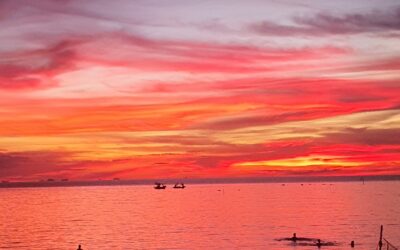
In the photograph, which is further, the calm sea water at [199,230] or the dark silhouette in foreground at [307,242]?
the calm sea water at [199,230]

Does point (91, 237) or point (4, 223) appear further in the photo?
point (4, 223)

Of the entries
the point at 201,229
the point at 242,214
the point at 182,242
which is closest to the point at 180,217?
the point at 242,214

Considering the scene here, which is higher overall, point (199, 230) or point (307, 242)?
point (199, 230)

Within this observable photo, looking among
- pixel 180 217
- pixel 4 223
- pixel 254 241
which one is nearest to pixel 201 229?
pixel 254 241

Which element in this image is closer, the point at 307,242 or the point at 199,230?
the point at 307,242

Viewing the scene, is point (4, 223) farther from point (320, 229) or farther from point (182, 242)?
point (320, 229)

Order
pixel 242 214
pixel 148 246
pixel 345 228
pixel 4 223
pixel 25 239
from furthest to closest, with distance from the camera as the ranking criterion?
pixel 242 214 → pixel 4 223 → pixel 345 228 → pixel 25 239 → pixel 148 246

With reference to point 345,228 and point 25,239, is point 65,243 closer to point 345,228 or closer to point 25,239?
point 25,239

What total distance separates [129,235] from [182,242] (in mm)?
14997

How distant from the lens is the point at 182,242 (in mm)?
95188

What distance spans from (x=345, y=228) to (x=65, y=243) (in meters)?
50.9

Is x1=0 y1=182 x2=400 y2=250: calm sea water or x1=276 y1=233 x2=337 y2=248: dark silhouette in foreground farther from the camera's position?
x1=0 y1=182 x2=400 y2=250: calm sea water

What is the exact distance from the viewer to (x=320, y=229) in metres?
112

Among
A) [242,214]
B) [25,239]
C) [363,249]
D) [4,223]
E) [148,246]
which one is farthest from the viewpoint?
[242,214]
